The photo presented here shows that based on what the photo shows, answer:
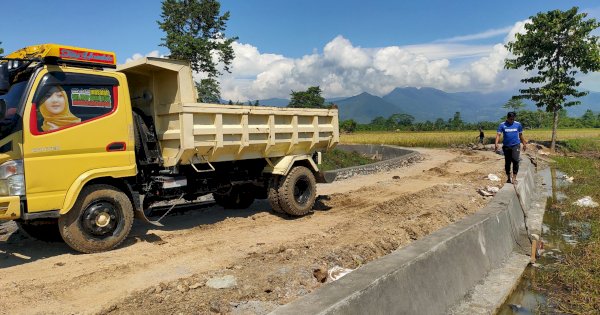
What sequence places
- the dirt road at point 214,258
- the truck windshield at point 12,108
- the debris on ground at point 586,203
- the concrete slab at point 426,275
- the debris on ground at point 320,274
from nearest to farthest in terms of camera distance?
the concrete slab at point 426,275
the dirt road at point 214,258
the debris on ground at point 320,274
the truck windshield at point 12,108
the debris on ground at point 586,203

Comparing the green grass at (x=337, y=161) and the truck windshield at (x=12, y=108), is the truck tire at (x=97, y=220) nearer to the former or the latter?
the truck windshield at (x=12, y=108)

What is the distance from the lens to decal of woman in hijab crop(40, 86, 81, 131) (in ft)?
17.8

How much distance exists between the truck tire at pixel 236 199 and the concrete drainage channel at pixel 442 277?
461cm

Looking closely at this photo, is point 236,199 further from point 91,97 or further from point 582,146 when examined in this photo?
point 582,146

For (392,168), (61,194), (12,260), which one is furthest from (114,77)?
(392,168)

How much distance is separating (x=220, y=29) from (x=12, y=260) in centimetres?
2523

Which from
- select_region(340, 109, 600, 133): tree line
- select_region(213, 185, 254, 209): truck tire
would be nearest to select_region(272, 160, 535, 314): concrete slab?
select_region(213, 185, 254, 209): truck tire

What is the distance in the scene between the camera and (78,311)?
13.2ft

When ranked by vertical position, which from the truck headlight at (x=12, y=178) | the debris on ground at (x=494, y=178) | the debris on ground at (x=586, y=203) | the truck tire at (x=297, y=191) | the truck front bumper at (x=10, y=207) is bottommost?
the debris on ground at (x=586, y=203)

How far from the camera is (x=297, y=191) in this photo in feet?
27.6

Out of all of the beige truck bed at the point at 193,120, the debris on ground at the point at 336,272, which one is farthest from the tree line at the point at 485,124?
the debris on ground at the point at 336,272

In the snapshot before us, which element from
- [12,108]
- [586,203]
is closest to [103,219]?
[12,108]

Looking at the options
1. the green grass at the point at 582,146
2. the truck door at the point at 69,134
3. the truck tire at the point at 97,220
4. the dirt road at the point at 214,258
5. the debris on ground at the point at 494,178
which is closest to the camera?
the dirt road at the point at 214,258

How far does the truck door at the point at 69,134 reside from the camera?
5.32 m
